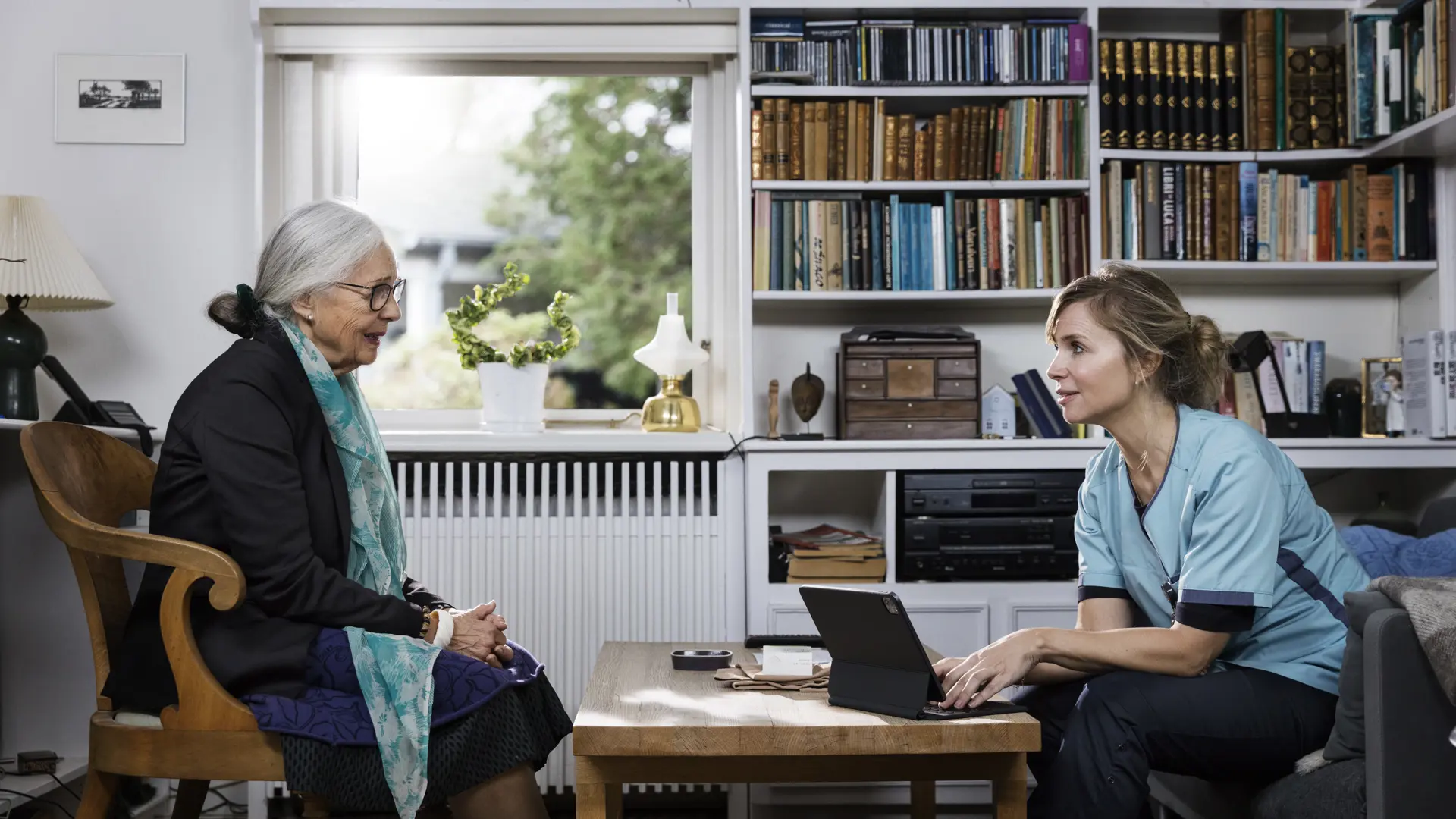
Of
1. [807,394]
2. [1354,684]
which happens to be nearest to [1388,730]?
[1354,684]

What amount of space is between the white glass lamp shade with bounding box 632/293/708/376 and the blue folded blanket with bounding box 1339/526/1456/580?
1.54m

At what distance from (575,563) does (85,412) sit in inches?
45.8

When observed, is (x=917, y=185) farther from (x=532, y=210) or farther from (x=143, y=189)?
(x=143, y=189)

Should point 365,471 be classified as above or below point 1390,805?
above

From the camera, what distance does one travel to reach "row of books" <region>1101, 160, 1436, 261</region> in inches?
119

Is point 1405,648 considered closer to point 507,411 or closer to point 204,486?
point 204,486

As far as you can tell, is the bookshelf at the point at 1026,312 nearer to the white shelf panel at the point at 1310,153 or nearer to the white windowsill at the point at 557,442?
the white shelf panel at the point at 1310,153

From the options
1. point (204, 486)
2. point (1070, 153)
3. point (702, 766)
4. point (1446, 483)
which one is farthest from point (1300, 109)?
point (204, 486)

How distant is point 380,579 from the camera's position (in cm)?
192

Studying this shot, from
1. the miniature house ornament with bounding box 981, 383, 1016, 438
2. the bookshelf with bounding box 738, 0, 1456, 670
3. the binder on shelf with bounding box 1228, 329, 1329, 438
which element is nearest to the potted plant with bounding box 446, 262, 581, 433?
the bookshelf with bounding box 738, 0, 1456, 670

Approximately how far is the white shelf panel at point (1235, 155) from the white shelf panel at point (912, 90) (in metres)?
0.18

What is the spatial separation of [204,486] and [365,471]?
264 mm

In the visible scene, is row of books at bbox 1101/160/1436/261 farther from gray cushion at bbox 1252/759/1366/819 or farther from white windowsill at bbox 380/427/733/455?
gray cushion at bbox 1252/759/1366/819

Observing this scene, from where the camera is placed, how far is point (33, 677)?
3016 millimetres
